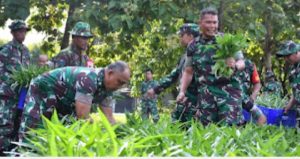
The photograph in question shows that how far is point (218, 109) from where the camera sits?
633 centimetres

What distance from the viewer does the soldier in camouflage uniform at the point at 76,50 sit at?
24.3ft

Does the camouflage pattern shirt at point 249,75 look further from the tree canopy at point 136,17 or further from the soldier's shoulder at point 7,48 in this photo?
the soldier's shoulder at point 7,48

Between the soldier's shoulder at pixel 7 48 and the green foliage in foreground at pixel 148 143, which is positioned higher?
the soldier's shoulder at pixel 7 48

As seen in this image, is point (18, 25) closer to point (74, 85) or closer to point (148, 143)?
point (74, 85)

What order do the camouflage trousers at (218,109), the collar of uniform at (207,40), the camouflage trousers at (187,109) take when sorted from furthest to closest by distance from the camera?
the camouflage trousers at (187,109) → the collar of uniform at (207,40) → the camouflage trousers at (218,109)

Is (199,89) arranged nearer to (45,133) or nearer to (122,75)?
(122,75)

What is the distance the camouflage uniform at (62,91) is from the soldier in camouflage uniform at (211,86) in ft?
4.40

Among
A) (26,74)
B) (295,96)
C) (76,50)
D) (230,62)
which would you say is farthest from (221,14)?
(230,62)

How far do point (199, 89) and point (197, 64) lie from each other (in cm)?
27

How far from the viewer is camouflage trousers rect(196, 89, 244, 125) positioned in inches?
245

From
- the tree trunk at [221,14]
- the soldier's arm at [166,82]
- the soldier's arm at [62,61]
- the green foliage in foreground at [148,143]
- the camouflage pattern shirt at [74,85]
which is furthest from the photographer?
the tree trunk at [221,14]

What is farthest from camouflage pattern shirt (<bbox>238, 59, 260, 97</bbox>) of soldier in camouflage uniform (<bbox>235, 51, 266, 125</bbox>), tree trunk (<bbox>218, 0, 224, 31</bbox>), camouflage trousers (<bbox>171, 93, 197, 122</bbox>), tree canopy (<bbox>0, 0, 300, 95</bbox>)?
tree trunk (<bbox>218, 0, 224, 31</bbox>)

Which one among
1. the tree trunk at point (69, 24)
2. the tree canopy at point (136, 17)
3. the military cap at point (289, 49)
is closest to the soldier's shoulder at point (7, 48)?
the tree canopy at point (136, 17)

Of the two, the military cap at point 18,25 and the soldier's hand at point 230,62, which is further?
the military cap at point 18,25
